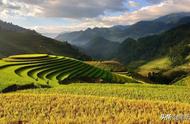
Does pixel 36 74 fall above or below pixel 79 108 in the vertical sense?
above

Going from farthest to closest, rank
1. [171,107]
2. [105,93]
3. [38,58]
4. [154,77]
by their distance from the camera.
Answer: [154,77]
[38,58]
[105,93]
[171,107]

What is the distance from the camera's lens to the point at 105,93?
44.9 m

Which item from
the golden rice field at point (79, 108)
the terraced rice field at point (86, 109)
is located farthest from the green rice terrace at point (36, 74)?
the golden rice field at point (79, 108)

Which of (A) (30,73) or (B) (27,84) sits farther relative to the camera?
(A) (30,73)

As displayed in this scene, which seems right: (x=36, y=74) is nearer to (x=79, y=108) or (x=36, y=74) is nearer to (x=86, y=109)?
(x=79, y=108)

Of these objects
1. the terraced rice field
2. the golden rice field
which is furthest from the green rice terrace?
the golden rice field

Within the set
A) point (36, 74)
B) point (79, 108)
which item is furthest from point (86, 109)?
point (36, 74)

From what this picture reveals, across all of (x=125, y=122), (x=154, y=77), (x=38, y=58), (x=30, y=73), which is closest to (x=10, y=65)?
(x=30, y=73)

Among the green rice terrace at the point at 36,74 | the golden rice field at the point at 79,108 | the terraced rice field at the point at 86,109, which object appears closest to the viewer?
the terraced rice field at the point at 86,109

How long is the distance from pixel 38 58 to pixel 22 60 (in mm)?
6841

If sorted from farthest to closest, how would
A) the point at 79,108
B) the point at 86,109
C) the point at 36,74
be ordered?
the point at 36,74 → the point at 79,108 → the point at 86,109

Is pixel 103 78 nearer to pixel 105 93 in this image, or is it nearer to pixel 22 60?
pixel 22 60

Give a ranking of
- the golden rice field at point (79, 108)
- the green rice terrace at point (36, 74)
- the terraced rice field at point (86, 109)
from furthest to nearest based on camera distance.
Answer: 1. the green rice terrace at point (36, 74)
2. the golden rice field at point (79, 108)
3. the terraced rice field at point (86, 109)

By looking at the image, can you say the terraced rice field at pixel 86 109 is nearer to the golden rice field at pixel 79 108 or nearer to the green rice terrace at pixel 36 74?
the golden rice field at pixel 79 108
